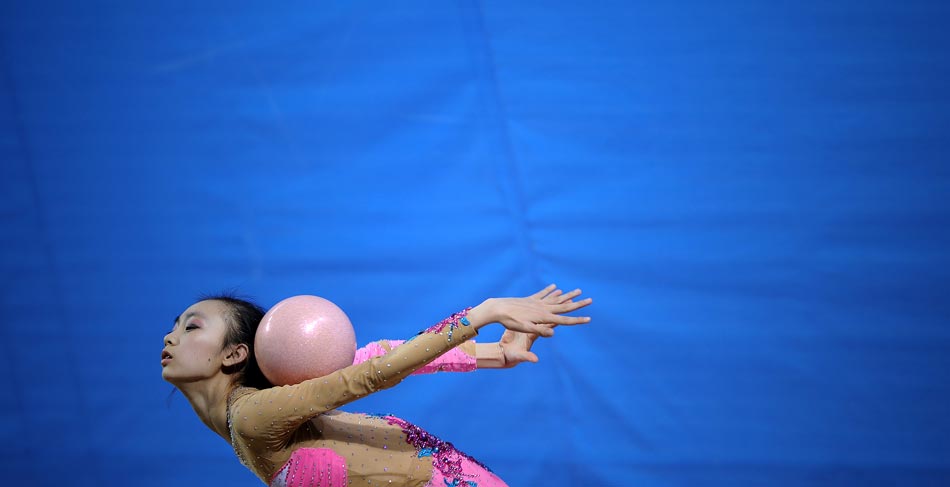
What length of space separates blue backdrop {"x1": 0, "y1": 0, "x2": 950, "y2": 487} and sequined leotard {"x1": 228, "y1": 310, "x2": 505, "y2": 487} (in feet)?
3.32

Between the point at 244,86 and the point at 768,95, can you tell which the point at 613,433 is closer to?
the point at 768,95

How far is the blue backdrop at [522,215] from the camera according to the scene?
286 centimetres

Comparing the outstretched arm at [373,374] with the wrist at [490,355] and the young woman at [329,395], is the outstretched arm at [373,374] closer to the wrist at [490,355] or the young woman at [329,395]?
the young woman at [329,395]

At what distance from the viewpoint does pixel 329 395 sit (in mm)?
1558

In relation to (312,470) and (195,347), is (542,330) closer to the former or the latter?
(312,470)

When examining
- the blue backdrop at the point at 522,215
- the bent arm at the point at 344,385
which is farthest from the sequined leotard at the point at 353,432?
the blue backdrop at the point at 522,215

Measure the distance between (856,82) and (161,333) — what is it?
2357 millimetres

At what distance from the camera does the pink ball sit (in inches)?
63.1

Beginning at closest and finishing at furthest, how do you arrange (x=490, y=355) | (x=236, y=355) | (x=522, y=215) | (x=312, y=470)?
(x=312, y=470)
(x=236, y=355)
(x=490, y=355)
(x=522, y=215)

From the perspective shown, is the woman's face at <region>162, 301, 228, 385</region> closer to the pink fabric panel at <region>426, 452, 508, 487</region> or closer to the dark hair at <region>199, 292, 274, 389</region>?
the dark hair at <region>199, 292, 274, 389</region>

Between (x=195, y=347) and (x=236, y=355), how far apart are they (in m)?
0.08

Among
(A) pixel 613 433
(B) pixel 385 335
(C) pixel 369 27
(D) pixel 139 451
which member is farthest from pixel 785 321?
(D) pixel 139 451

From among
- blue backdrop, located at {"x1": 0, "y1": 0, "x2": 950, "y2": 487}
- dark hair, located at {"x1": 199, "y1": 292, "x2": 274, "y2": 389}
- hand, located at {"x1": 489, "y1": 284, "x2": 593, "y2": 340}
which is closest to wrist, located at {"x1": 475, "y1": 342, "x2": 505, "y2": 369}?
hand, located at {"x1": 489, "y1": 284, "x2": 593, "y2": 340}

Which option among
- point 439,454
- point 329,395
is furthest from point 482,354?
point 329,395
